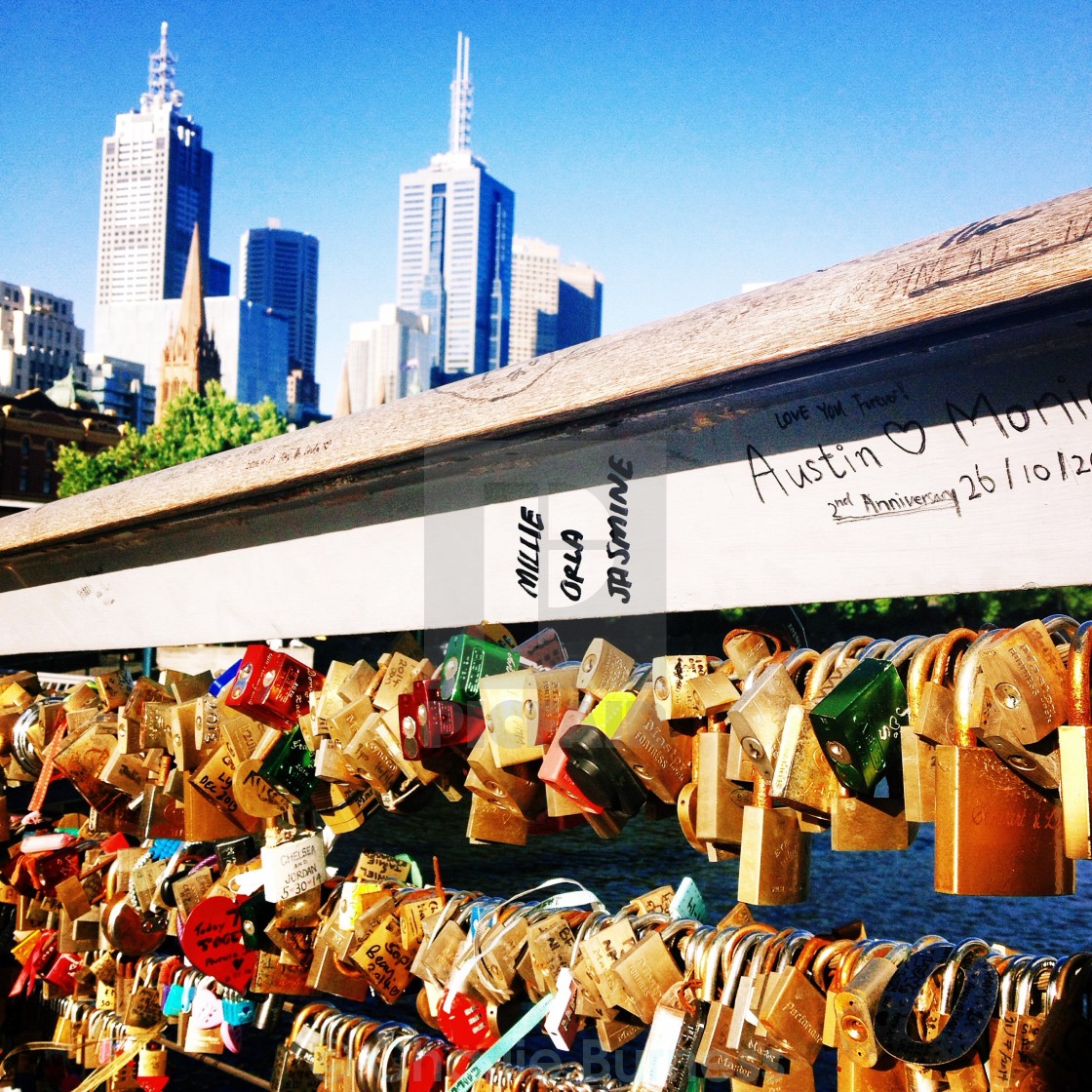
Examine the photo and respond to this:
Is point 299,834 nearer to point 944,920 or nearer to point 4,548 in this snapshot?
point 4,548

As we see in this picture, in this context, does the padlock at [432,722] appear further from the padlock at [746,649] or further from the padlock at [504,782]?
the padlock at [746,649]

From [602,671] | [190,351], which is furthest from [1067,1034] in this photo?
[190,351]

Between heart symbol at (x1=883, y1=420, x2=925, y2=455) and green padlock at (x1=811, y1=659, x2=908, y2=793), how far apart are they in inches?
9.8

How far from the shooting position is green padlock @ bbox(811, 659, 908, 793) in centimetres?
120

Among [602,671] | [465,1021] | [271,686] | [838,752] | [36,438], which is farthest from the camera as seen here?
[36,438]

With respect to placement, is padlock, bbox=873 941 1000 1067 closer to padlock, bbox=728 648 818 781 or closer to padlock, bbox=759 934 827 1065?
padlock, bbox=759 934 827 1065

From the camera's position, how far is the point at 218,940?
2.47 meters

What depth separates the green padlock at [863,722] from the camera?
1.20 m

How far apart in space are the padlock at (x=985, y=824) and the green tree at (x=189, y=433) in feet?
153

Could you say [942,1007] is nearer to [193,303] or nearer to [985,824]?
[985,824]

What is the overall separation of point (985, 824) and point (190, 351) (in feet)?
373

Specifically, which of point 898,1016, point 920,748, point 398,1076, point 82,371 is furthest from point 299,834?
point 82,371

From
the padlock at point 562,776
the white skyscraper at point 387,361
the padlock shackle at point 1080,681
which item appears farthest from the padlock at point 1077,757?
the white skyscraper at point 387,361

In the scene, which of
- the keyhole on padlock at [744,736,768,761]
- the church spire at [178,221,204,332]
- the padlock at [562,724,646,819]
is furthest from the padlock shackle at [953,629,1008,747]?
the church spire at [178,221,204,332]
